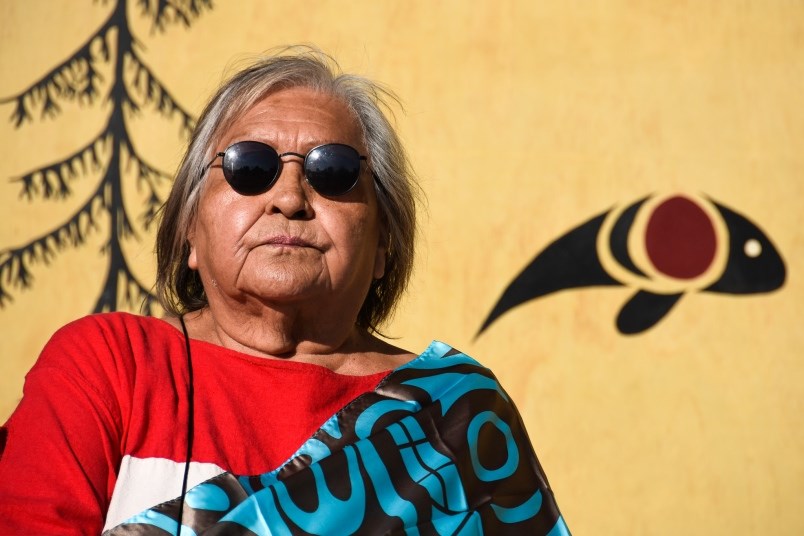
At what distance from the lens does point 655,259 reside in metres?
4.14

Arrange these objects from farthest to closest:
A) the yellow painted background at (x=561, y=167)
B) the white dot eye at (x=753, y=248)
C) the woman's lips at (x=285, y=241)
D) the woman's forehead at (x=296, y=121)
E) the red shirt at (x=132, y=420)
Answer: the white dot eye at (x=753, y=248), the yellow painted background at (x=561, y=167), the woman's forehead at (x=296, y=121), the woman's lips at (x=285, y=241), the red shirt at (x=132, y=420)

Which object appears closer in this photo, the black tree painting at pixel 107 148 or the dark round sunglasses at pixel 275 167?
the dark round sunglasses at pixel 275 167

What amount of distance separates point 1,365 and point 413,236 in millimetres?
2376

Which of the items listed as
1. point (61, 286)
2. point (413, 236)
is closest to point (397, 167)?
point (413, 236)

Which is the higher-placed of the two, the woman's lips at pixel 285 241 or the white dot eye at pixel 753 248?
the white dot eye at pixel 753 248

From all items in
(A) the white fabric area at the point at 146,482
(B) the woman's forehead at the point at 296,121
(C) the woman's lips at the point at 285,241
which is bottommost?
(A) the white fabric area at the point at 146,482

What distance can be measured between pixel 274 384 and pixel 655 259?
8.46ft

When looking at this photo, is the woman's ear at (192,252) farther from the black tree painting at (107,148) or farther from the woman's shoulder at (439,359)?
the black tree painting at (107,148)

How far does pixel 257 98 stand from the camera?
2084mm

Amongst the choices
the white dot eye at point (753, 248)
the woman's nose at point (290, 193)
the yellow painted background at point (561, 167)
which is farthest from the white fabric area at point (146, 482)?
the white dot eye at point (753, 248)

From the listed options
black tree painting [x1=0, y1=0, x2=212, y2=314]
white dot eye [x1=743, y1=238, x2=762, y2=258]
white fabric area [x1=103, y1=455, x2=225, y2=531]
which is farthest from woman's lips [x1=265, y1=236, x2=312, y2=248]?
Result: white dot eye [x1=743, y1=238, x2=762, y2=258]

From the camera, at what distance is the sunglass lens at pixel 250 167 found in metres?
1.95

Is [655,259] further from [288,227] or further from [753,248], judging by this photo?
[288,227]

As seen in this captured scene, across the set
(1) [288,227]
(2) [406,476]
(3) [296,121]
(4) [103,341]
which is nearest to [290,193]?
(1) [288,227]
